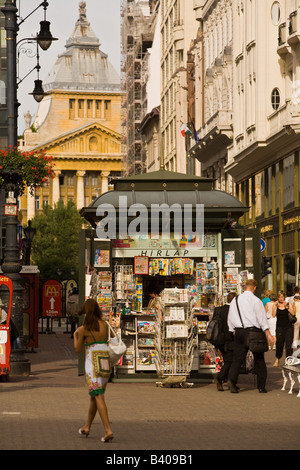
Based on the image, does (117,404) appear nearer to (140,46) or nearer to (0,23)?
(0,23)

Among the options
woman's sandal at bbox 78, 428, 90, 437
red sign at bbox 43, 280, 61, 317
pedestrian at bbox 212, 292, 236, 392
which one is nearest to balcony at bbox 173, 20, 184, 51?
red sign at bbox 43, 280, 61, 317

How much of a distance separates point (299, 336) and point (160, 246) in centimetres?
882

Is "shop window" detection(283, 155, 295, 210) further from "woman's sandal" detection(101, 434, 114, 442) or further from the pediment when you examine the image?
the pediment

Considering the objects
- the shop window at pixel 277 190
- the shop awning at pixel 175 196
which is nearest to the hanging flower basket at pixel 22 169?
the shop awning at pixel 175 196

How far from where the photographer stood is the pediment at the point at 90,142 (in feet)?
492

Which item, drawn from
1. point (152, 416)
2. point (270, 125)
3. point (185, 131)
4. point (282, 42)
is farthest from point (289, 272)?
point (152, 416)

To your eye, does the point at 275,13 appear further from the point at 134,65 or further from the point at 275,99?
the point at 134,65

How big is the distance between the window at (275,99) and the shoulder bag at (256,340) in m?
29.0

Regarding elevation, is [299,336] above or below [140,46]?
below

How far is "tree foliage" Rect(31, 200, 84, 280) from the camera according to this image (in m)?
98.8

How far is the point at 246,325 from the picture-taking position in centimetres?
1927

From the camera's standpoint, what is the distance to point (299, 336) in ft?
97.6

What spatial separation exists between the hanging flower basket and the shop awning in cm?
218

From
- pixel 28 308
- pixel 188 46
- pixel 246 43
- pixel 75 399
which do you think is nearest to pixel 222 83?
pixel 246 43
